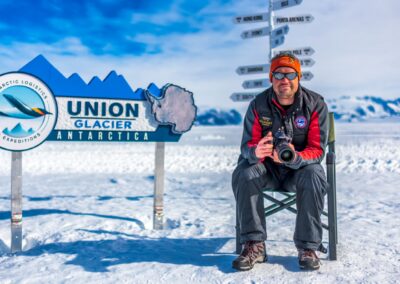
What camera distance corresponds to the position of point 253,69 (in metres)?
5.76

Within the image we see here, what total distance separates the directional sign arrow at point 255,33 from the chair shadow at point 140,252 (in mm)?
3678

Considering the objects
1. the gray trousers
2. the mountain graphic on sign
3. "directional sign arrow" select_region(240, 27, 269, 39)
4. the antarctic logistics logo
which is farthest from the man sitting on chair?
"directional sign arrow" select_region(240, 27, 269, 39)

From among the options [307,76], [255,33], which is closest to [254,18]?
[255,33]

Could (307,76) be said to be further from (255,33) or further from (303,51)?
(255,33)

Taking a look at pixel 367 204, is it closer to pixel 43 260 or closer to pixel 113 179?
pixel 43 260

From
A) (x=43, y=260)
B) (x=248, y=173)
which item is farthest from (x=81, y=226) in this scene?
(x=248, y=173)

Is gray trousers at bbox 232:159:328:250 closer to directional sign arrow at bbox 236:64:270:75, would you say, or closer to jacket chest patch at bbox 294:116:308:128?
jacket chest patch at bbox 294:116:308:128

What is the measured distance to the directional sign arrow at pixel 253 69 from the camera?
5.66m

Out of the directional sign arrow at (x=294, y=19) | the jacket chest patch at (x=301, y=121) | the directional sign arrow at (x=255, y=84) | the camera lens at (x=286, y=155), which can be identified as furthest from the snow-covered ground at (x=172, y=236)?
the directional sign arrow at (x=294, y=19)

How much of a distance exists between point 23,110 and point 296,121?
237 cm

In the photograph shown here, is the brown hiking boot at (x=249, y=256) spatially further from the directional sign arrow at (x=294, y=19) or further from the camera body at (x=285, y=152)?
the directional sign arrow at (x=294, y=19)

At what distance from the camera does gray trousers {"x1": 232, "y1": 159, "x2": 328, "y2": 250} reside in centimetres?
226

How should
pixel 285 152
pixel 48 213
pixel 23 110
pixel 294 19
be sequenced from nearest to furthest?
pixel 285 152
pixel 23 110
pixel 48 213
pixel 294 19

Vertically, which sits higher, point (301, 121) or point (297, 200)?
point (301, 121)
